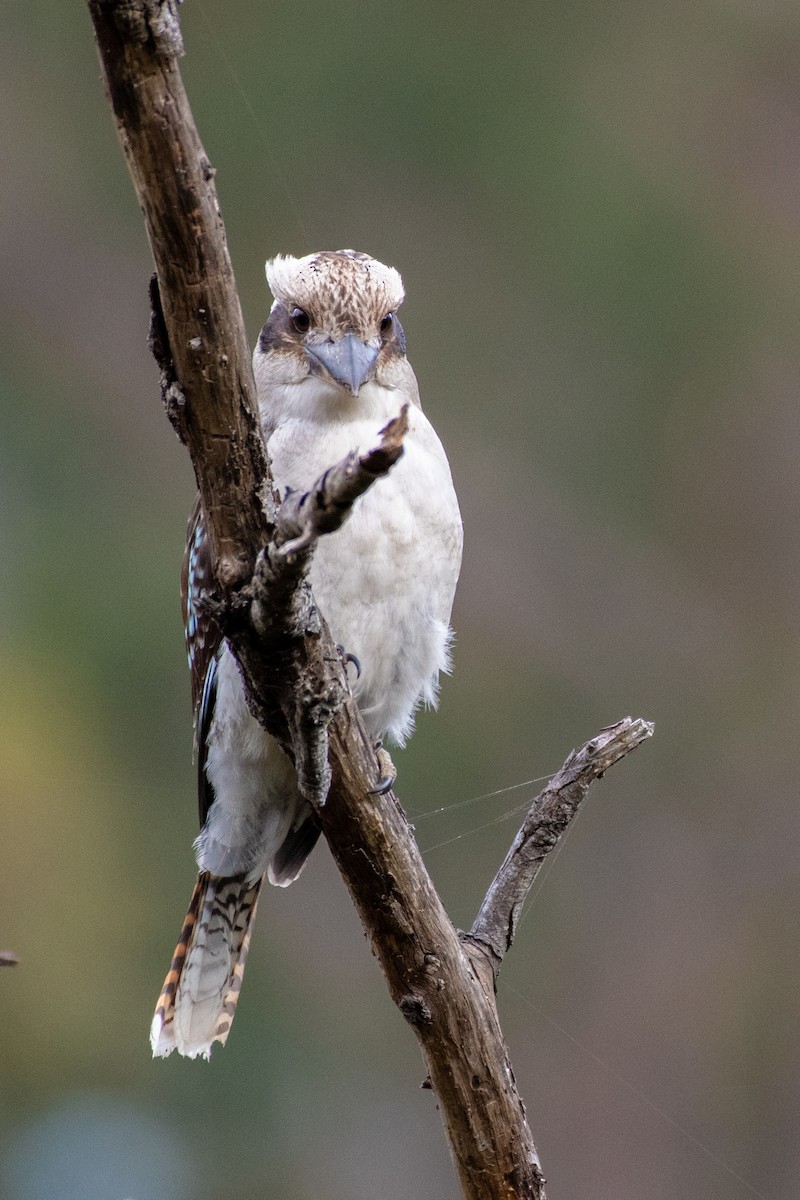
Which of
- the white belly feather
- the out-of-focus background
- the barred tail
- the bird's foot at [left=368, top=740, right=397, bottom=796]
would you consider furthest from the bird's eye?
the out-of-focus background

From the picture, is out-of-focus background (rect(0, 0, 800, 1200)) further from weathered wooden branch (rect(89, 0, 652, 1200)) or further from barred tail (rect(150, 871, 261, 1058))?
weathered wooden branch (rect(89, 0, 652, 1200))

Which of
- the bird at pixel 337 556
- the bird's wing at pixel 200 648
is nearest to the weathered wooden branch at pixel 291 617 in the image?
the bird at pixel 337 556

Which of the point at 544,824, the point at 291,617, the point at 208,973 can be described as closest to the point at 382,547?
the point at 544,824

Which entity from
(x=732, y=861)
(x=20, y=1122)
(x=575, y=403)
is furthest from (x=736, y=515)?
(x=20, y=1122)

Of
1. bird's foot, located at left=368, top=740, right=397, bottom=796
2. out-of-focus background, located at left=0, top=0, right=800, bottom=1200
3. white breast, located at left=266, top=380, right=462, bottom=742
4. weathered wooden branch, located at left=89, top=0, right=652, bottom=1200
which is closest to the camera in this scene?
weathered wooden branch, located at left=89, top=0, right=652, bottom=1200

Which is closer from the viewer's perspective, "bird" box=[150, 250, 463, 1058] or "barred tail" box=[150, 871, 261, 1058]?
"bird" box=[150, 250, 463, 1058]

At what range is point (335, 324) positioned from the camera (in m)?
1.95

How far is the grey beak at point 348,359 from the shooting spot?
1886 millimetres

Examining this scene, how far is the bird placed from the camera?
1.89 m

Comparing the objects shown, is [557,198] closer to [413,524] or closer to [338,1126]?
[338,1126]

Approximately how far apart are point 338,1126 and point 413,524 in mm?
2840

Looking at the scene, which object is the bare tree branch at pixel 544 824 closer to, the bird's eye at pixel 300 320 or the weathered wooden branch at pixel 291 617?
the weathered wooden branch at pixel 291 617

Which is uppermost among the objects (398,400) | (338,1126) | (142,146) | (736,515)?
(736,515)

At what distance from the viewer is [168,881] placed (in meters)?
4.36
